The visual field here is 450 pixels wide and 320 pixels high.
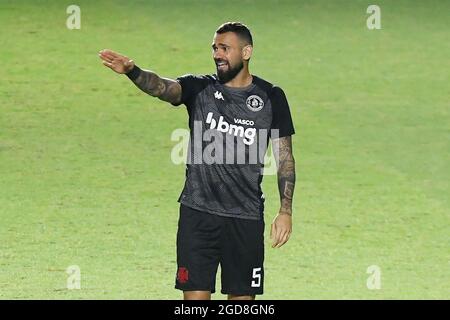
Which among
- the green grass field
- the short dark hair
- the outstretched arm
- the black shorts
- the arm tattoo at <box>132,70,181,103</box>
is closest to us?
the outstretched arm

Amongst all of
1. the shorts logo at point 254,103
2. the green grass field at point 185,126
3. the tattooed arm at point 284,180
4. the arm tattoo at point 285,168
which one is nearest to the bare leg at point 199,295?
the tattooed arm at point 284,180

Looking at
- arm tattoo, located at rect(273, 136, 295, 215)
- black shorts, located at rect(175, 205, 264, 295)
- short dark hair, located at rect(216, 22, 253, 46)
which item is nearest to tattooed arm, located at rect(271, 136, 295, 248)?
arm tattoo, located at rect(273, 136, 295, 215)

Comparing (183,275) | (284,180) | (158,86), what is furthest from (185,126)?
(158,86)

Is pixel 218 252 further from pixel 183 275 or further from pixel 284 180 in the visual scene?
pixel 284 180

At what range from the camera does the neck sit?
34.2 feet

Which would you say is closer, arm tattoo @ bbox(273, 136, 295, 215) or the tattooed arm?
the tattooed arm

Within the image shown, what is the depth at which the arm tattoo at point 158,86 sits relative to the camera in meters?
10.1

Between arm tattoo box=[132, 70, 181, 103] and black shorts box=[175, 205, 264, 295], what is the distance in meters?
0.71

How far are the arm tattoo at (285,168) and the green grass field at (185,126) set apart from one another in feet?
8.55

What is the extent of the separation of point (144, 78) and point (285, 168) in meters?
1.13

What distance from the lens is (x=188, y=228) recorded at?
10375 mm

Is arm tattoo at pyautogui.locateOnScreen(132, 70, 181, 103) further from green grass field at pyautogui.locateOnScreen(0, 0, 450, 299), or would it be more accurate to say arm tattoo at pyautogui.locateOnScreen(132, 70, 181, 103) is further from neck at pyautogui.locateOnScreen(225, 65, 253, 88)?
green grass field at pyautogui.locateOnScreen(0, 0, 450, 299)

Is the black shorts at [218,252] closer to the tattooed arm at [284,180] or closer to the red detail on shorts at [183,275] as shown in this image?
the red detail on shorts at [183,275]
